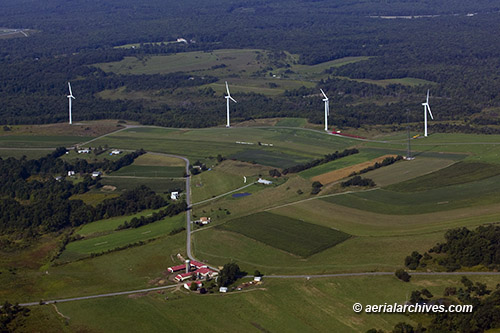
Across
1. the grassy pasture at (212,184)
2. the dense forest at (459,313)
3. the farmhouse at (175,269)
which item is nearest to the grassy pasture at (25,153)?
the grassy pasture at (212,184)

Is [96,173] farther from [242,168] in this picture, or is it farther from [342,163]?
[342,163]

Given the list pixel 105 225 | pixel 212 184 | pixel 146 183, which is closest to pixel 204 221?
pixel 105 225

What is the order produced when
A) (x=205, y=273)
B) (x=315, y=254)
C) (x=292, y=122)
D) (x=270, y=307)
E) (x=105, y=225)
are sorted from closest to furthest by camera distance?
(x=270, y=307) < (x=205, y=273) < (x=315, y=254) < (x=105, y=225) < (x=292, y=122)

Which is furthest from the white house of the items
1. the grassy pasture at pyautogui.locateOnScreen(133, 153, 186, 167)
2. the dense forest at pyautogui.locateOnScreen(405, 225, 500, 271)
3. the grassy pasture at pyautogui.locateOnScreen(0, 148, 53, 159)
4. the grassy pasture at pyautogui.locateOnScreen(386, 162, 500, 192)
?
the grassy pasture at pyautogui.locateOnScreen(0, 148, 53, 159)

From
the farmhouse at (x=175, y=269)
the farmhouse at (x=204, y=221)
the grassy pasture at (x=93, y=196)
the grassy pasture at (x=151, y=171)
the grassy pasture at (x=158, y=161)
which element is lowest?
the farmhouse at (x=175, y=269)

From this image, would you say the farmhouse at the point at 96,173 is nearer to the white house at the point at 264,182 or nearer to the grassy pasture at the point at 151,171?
the grassy pasture at the point at 151,171

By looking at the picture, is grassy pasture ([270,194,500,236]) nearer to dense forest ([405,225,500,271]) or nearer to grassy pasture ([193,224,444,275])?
grassy pasture ([193,224,444,275])
